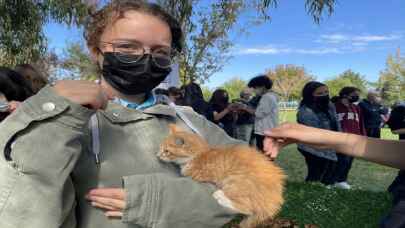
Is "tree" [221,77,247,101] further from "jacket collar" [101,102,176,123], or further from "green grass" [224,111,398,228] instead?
"jacket collar" [101,102,176,123]

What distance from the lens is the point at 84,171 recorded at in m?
1.22

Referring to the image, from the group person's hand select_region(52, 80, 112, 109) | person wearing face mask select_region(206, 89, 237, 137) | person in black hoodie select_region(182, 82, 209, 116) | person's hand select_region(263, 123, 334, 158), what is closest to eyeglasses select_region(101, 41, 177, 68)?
person's hand select_region(52, 80, 112, 109)

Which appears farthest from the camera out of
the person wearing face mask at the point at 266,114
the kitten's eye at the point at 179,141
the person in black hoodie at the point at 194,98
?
the person in black hoodie at the point at 194,98

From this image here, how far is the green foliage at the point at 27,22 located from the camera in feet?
21.6

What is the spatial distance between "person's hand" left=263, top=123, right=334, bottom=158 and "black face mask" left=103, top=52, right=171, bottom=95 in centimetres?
64

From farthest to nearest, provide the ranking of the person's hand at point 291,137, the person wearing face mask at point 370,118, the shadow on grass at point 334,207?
1. the person wearing face mask at point 370,118
2. the shadow on grass at point 334,207
3. the person's hand at point 291,137

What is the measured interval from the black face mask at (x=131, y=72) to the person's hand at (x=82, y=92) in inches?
16.5

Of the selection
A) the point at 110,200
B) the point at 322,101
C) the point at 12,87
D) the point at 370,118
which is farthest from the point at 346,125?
the point at 110,200

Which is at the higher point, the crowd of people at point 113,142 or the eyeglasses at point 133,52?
the eyeglasses at point 133,52

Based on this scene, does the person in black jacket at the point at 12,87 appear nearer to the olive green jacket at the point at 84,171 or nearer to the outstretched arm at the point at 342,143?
the olive green jacket at the point at 84,171

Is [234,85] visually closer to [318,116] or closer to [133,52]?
[318,116]

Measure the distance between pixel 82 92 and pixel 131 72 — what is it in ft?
1.53

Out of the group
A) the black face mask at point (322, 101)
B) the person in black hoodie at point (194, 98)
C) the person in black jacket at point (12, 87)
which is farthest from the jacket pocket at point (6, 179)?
the person in black hoodie at point (194, 98)

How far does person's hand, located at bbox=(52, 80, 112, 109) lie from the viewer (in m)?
1.07
